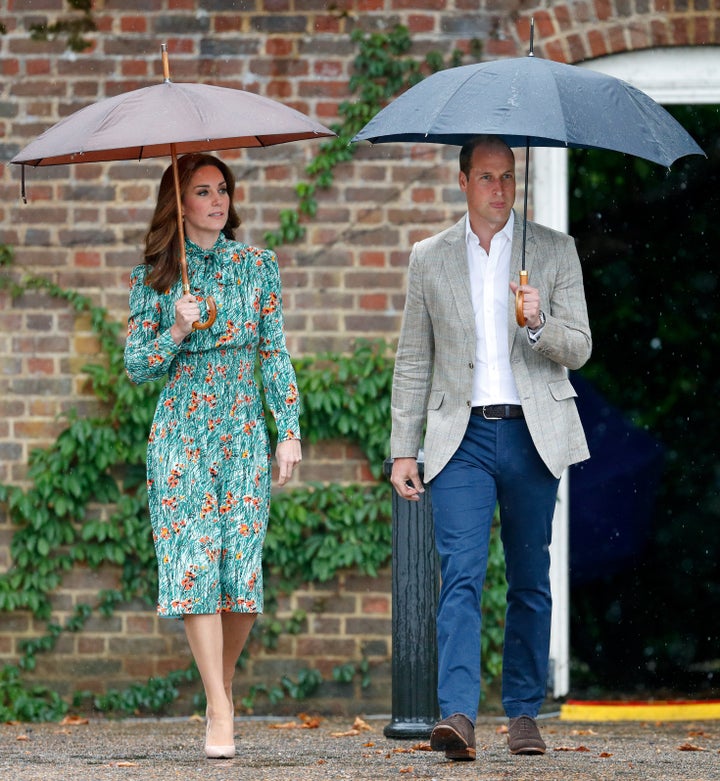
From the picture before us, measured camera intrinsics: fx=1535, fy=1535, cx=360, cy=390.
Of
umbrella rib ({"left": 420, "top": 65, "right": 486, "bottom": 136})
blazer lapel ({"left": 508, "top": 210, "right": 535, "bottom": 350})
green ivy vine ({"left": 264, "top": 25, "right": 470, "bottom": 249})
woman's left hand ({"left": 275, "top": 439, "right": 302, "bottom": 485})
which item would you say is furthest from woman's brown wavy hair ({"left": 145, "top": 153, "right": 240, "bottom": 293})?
green ivy vine ({"left": 264, "top": 25, "right": 470, "bottom": 249})

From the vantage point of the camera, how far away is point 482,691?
6.91 meters

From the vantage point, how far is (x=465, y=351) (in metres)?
4.80

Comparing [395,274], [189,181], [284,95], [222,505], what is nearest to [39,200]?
[284,95]

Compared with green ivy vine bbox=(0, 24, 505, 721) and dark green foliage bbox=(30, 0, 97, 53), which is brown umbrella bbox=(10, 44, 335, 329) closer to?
green ivy vine bbox=(0, 24, 505, 721)

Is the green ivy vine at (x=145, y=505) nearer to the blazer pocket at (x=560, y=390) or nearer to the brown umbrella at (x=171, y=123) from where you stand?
the brown umbrella at (x=171, y=123)

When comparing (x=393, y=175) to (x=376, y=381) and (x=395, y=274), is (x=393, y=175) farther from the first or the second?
(x=376, y=381)

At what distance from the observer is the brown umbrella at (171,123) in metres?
4.53

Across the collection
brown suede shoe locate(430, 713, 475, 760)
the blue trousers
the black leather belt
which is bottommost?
brown suede shoe locate(430, 713, 475, 760)

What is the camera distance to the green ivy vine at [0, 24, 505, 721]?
6828 millimetres

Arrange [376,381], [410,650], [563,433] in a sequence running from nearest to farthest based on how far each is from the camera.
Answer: [563,433]
[410,650]
[376,381]

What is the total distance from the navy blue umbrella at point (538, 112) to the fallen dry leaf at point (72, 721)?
10.5ft

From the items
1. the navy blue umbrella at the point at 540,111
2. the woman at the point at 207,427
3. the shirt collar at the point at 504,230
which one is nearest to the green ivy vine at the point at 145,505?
the woman at the point at 207,427

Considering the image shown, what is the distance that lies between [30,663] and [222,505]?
92.1 inches

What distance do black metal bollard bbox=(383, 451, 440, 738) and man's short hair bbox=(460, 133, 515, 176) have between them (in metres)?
1.30
